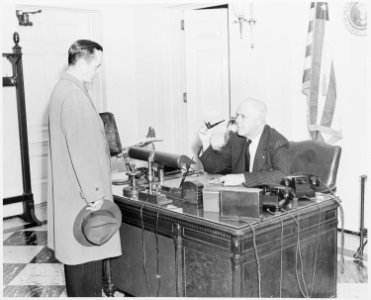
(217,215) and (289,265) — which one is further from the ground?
(217,215)

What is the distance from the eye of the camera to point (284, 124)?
17.5 ft

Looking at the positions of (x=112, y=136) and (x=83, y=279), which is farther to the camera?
(x=112, y=136)

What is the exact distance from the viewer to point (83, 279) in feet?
10.0

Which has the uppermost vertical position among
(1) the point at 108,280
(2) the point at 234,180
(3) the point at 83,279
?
(2) the point at 234,180

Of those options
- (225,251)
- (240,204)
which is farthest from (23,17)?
(225,251)

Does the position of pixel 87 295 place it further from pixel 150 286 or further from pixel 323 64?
pixel 323 64

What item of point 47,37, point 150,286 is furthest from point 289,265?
point 47,37

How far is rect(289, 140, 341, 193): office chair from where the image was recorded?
13.5 feet

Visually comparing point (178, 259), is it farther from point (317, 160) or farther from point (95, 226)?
point (317, 160)

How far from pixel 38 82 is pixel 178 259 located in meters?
3.79

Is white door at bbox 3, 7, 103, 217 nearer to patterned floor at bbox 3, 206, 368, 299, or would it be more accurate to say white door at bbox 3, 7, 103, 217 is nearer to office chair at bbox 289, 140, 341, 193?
patterned floor at bbox 3, 206, 368, 299

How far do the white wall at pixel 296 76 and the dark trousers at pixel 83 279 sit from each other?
2457mm

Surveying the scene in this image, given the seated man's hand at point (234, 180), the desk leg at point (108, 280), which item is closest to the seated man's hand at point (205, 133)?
the seated man's hand at point (234, 180)

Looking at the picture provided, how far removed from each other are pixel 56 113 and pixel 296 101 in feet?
9.74
